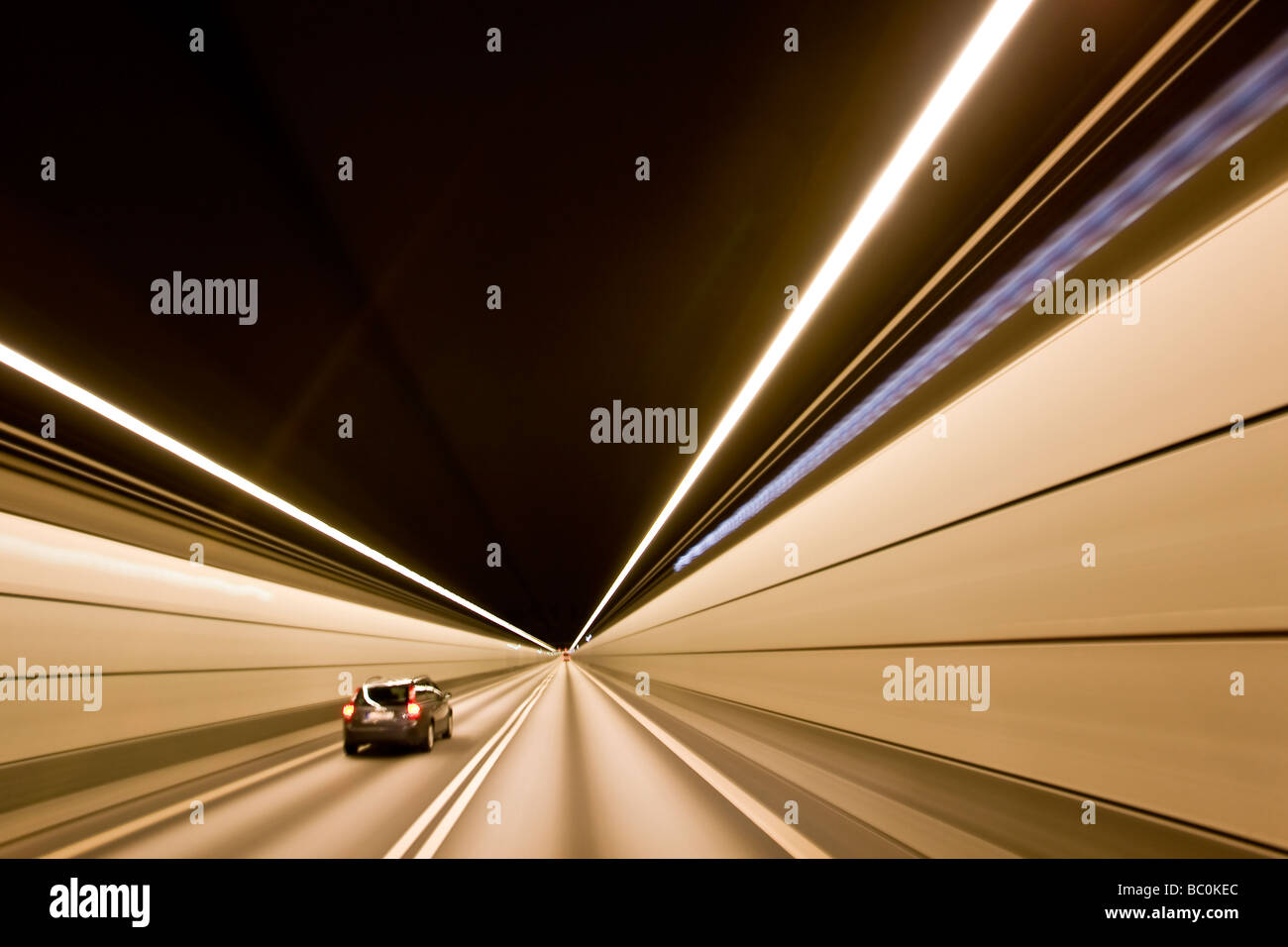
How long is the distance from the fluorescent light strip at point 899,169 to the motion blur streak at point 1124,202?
47.3 inches

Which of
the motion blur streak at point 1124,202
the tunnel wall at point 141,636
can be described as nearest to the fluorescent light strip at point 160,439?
the tunnel wall at point 141,636

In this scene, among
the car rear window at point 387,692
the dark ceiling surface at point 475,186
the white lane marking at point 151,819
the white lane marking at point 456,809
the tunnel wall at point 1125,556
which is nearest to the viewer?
the tunnel wall at point 1125,556

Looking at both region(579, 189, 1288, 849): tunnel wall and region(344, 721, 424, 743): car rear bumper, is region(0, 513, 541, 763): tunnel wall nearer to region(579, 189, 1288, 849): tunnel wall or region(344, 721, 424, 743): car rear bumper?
region(344, 721, 424, 743): car rear bumper

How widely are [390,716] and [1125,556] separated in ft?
42.1

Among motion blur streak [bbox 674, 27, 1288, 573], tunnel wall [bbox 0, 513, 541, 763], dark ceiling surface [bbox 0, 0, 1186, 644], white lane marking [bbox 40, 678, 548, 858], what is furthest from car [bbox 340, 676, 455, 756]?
motion blur streak [bbox 674, 27, 1288, 573]

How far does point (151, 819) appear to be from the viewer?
7574 mm

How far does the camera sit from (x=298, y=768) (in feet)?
37.6

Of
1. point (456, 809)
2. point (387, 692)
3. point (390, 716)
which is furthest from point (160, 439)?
point (387, 692)

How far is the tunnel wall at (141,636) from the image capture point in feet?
27.1

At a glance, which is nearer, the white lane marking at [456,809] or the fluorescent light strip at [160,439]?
the white lane marking at [456,809]

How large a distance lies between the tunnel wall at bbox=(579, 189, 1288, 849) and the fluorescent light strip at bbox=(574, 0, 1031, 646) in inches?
65.4

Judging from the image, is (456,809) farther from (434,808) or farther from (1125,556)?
(1125,556)

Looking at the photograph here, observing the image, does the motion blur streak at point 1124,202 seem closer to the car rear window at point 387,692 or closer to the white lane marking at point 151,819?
the white lane marking at point 151,819

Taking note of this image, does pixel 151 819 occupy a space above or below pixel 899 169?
below
